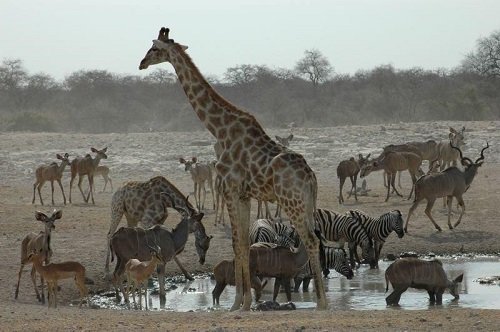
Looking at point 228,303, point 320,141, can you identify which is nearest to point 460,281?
point 228,303

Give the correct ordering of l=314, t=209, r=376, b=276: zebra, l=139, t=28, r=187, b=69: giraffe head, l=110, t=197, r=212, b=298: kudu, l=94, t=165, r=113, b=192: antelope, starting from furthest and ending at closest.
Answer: l=94, t=165, r=113, b=192: antelope → l=314, t=209, r=376, b=276: zebra → l=110, t=197, r=212, b=298: kudu → l=139, t=28, r=187, b=69: giraffe head

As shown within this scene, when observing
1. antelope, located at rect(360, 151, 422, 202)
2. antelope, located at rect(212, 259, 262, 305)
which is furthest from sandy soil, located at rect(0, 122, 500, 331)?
antelope, located at rect(212, 259, 262, 305)

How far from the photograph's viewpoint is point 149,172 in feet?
97.2

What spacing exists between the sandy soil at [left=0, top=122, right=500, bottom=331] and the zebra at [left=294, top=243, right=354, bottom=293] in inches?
84.8

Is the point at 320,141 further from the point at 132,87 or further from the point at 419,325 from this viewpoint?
the point at 132,87

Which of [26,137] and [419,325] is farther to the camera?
[26,137]

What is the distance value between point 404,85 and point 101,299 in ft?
153

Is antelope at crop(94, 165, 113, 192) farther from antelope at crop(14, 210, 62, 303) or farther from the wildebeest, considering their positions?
the wildebeest

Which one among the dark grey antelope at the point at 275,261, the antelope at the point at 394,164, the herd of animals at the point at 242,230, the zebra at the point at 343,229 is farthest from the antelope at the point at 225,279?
the antelope at the point at 394,164

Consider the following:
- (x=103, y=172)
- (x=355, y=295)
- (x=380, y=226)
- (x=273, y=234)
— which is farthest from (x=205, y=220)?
(x=355, y=295)

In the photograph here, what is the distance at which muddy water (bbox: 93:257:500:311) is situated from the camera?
14172mm

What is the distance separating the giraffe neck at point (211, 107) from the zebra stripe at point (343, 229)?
5.29 m

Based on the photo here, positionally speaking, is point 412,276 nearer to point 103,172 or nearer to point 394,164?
point 394,164

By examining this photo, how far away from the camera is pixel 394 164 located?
1011 inches
